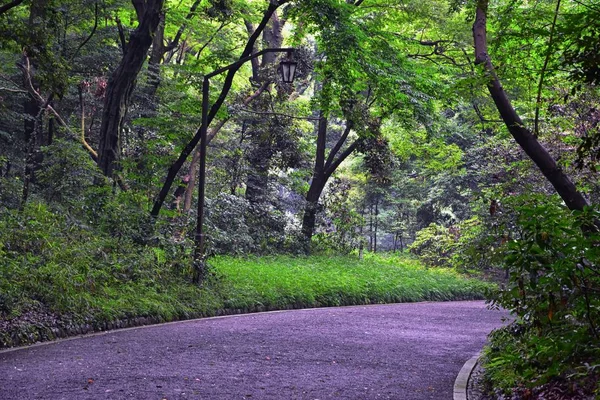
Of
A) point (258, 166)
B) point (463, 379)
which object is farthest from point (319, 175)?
point (463, 379)

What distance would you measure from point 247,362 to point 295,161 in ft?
62.6

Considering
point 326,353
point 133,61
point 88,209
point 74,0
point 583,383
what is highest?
point 74,0

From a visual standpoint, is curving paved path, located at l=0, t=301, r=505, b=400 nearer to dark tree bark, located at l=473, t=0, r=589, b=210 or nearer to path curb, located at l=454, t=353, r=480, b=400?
path curb, located at l=454, t=353, r=480, b=400

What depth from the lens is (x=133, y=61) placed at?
53.9 ft

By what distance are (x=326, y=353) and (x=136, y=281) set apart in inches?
200

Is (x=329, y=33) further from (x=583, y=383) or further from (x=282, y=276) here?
(x=583, y=383)

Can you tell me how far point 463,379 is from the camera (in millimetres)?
8398

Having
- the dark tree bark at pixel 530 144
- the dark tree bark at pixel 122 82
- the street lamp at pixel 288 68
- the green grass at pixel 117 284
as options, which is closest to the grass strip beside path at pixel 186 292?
the green grass at pixel 117 284

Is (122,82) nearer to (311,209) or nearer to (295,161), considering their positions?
(295,161)

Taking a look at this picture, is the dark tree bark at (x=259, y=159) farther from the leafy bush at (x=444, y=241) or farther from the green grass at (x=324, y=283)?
the leafy bush at (x=444, y=241)

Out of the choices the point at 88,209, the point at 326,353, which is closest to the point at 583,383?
the point at 326,353

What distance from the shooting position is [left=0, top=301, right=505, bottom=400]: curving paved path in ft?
23.6

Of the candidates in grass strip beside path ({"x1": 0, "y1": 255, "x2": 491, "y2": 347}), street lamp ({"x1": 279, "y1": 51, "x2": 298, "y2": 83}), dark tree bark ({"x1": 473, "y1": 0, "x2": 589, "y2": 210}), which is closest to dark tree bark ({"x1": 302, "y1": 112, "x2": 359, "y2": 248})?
grass strip beside path ({"x1": 0, "y1": 255, "x2": 491, "y2": 347})

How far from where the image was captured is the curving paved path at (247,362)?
23.6 ft
